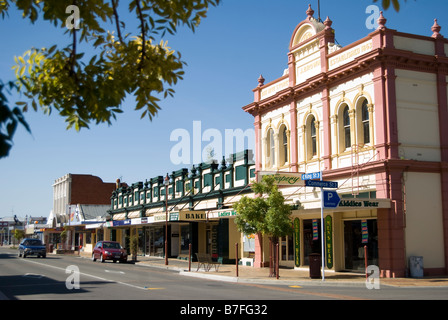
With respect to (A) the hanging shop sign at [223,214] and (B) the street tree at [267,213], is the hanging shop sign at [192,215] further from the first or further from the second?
(B) the street tree at [267,213]

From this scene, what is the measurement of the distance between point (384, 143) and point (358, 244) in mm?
4858

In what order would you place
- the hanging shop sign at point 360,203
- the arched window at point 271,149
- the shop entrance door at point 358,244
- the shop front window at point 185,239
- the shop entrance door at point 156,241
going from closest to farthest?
the hanging shop sign at point 360,203 → the shop entrance door at point 358,244 → the arched window at point 271,149 → the shop front window at point 185,239 → the shop entrance door at point 156,241

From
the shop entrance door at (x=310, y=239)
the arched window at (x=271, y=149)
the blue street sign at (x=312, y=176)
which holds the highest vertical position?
the arched window at (x=271, y=149)

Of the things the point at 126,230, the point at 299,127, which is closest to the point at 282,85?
the point at 299,127

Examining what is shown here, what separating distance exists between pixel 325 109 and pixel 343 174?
3.62m

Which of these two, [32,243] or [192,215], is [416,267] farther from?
[32,243]

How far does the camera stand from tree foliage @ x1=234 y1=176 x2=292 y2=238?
22.3 meters

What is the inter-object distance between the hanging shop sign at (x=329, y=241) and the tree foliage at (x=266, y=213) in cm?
311

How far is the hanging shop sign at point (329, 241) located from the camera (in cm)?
2490

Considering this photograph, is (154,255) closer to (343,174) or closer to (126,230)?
(126,230)

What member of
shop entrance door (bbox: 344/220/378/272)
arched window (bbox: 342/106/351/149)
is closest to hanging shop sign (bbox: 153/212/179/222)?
shop entrance door (bbox: 344/220/378/272)

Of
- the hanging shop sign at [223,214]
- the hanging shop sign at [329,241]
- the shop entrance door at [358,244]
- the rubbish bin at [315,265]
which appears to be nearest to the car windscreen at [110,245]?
the hanging shop sign at [223,214]

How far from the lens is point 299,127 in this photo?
28312 millimetres

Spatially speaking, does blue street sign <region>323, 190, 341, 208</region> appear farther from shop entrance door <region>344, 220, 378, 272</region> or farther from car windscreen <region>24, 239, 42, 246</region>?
car windscreen <region>24, 239, 42, 246</region>
